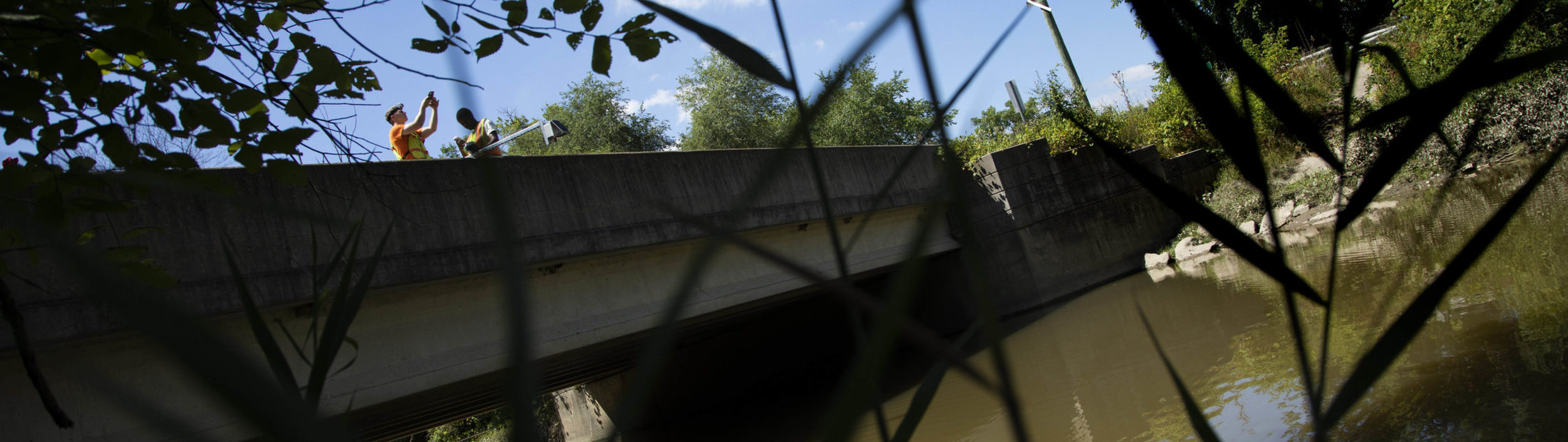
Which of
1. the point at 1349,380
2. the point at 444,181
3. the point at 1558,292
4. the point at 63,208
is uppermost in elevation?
the point at 444,181

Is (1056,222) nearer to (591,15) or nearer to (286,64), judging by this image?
(591,15)

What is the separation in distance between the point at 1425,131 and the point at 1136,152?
14937 mm

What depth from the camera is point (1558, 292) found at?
5.07 m

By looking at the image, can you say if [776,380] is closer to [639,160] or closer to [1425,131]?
[639,160]

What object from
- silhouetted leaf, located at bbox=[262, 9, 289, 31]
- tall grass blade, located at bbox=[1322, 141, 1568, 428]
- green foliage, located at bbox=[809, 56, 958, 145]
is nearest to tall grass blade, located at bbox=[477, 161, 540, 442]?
tall grass blade, located at bbox=[1322, 141, 1568, 428]

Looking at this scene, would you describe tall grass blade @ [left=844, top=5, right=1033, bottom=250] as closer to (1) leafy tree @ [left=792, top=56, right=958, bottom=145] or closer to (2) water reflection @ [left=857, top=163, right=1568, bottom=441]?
(2) water reflection @ [left=857, top=163, right=1568, bottom=441]

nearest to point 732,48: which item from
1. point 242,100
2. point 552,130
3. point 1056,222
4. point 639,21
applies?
point 639,21

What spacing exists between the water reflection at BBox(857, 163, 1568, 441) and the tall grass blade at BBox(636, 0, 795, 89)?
18 centimetres

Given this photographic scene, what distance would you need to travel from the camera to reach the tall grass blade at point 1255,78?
0.51 meters

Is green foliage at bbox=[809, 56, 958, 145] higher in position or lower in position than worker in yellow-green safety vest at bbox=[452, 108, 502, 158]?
higher

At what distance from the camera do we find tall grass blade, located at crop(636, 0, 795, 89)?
0.40 meters

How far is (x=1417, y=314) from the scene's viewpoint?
412 mm

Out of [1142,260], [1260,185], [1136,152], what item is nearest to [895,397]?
[1142,260]

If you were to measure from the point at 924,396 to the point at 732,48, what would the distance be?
0.20m
